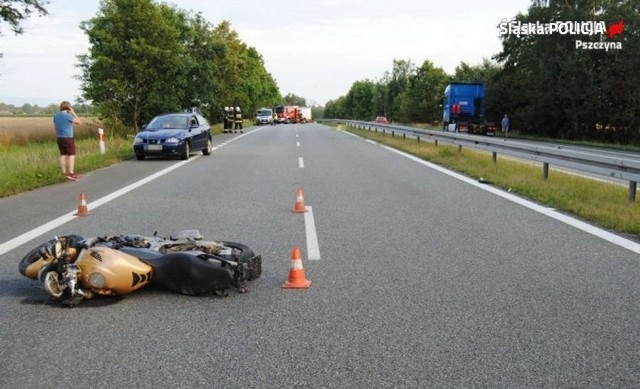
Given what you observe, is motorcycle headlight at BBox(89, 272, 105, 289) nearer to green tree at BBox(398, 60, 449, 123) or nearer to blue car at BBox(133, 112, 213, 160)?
blue car at BBox(133, 112, 213, 160)

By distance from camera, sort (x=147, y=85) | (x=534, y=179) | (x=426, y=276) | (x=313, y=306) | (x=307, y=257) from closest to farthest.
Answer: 1. (x=313, y=306)
2. (x=426, y=276)
3. (x=307, y=257)
4. (x=534, y=179)
5. (x=147, y=85)

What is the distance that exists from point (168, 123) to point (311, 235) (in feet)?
43.3

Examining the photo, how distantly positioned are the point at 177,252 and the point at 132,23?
978 inches

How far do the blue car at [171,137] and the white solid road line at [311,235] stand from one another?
32.8ft

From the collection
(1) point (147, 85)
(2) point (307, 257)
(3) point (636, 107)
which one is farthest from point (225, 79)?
(2) point (307, 257)

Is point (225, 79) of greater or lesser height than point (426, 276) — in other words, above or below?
above

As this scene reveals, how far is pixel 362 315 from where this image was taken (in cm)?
434

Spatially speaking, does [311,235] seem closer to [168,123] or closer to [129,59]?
[168,123]

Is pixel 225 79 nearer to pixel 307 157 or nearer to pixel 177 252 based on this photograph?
pixel 307 157

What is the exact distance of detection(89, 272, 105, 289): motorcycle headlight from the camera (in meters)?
4.49

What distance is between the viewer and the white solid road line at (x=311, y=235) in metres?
6.26

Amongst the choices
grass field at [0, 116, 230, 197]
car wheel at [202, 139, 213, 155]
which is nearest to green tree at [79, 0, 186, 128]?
grass field at [0, 116, 230, 197]

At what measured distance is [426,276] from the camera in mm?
5375

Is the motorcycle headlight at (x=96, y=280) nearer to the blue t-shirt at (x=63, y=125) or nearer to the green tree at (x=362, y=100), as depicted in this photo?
the blue t-shirt at (x=63, y=125)
